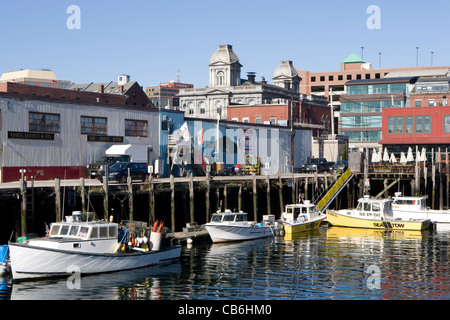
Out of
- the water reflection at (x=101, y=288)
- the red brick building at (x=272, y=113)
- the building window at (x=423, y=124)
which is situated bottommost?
the water reflection at (x=101, y=288)

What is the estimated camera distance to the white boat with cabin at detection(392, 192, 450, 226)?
51156 mm

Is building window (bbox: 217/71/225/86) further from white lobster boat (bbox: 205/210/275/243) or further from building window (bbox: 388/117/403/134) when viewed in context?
white lobster boat (bbox: 205/210/275/243)

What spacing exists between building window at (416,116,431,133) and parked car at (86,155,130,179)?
38.9 m

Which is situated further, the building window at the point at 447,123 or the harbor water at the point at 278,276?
the building window at the point at 447,123

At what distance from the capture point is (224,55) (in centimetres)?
13812

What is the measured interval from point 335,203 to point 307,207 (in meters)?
12.5

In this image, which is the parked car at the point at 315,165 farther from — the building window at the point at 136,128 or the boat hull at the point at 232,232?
the boat hull at the point at 232,232

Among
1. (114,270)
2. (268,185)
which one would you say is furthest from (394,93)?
(114,270)

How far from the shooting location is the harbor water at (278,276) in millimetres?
26797

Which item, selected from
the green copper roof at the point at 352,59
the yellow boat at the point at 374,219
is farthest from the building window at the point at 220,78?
the yellow boat at the point at 374,219

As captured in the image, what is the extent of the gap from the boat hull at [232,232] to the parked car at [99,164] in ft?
37.6

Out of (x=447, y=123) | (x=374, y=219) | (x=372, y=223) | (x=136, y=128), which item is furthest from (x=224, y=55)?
(x=372, y=223)

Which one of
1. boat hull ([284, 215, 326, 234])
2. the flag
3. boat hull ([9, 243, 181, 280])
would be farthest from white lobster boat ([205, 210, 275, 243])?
the flag
